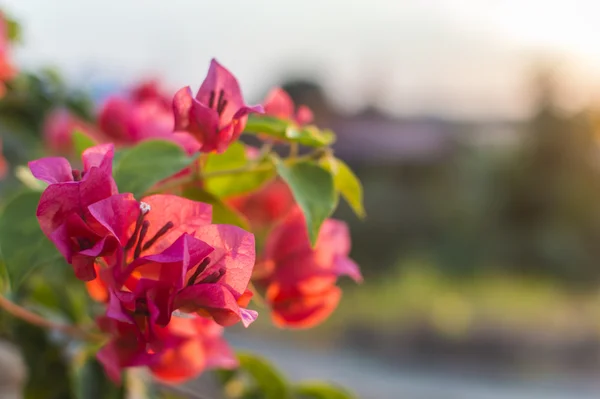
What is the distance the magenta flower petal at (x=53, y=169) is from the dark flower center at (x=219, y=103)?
55mm

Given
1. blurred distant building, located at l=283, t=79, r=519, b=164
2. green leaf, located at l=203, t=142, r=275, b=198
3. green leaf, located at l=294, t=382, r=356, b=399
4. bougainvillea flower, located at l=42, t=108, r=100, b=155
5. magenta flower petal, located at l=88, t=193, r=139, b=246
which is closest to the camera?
magenta flower petal, located at l=88, t=193, r=139, b=246

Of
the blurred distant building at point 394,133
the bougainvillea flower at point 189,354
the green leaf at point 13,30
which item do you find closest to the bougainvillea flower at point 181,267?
the bougainvillea flower at point 189,354

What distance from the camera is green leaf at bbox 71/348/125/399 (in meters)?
0.39

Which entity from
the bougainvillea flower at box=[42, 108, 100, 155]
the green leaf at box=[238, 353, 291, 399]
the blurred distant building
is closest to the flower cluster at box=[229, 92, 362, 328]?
the green leaf at box=[238, 353, 291, 399]

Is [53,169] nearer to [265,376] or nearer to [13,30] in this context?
[265,376]

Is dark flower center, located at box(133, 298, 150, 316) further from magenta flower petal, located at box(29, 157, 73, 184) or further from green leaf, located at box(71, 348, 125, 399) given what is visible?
green leaf, located at box(71, 348, 125, 399)

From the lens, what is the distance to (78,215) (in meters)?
0.22

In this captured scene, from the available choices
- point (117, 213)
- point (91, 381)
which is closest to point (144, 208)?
point (117, 213)

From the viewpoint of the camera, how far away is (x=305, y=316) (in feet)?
1.13

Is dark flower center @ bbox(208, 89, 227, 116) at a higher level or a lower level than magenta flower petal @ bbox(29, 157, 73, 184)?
higher

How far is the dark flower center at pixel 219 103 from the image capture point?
0.26 metres

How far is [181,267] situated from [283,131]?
9 centimetres

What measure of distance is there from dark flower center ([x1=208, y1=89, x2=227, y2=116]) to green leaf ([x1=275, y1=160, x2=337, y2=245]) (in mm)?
32

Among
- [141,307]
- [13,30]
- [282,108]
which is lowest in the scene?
[141,307]
